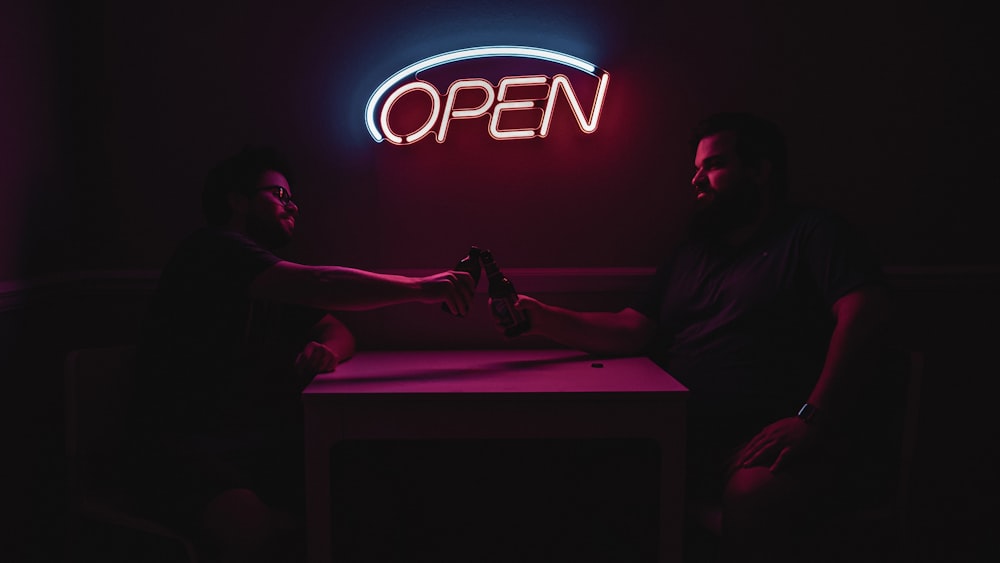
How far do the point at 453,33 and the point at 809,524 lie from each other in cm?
237

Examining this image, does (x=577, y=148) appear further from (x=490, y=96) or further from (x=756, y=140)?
(x=756, y=140)

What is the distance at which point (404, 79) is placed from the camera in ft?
9.55

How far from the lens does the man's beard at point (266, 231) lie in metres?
2.54

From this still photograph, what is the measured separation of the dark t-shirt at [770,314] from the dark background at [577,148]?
0.54 meters

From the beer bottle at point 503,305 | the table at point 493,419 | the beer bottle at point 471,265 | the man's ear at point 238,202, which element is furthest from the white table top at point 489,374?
the man's ear at point 238,202

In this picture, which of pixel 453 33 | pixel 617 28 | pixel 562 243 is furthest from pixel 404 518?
pixel 617 28

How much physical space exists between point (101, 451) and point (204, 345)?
1.57 ft

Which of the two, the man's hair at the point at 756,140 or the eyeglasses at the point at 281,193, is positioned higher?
the man's hair at the point at 756,140

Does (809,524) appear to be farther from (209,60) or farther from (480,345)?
(209,60)

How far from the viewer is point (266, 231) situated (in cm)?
255

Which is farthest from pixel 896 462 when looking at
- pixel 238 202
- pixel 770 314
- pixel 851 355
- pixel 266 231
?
pixel 238 202

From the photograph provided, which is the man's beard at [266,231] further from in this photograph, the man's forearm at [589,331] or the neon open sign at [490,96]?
the man's forearm at [589,331]

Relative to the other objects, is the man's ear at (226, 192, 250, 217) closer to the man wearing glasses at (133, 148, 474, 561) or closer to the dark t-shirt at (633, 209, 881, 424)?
the man wearing glasses at (133, 148, 474, 561)

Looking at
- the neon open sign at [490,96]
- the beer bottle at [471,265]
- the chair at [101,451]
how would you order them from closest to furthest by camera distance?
the chair at [101,451]
the beer bottle at [471,265]
the neon open sign at [490,96]
